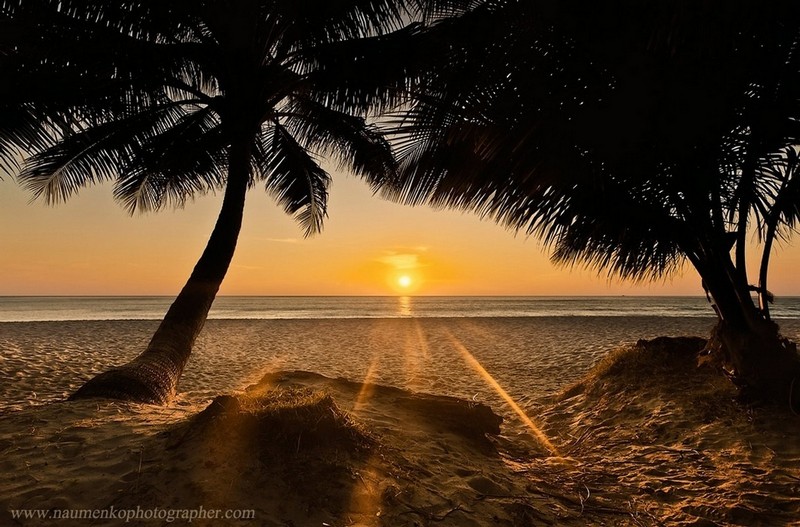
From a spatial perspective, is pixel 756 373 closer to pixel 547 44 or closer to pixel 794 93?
pixel 794 93

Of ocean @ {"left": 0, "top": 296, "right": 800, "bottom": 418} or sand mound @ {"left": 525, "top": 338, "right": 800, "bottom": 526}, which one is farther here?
ocean @ {"left": 0, "top": 296, "right": 800, "bottom": 418}

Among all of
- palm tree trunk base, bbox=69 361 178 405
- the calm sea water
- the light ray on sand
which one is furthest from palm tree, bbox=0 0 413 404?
the calm sea water

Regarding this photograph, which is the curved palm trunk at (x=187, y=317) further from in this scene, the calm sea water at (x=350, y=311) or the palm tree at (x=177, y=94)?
the calm sea water at (x=350, y=311)

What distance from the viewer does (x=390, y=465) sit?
2539 millimetres

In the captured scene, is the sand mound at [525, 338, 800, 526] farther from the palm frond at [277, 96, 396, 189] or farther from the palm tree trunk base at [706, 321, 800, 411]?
the palm frond at [277, 96, 396, 189]

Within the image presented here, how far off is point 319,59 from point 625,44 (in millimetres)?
3661

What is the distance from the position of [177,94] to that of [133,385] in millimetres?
4324

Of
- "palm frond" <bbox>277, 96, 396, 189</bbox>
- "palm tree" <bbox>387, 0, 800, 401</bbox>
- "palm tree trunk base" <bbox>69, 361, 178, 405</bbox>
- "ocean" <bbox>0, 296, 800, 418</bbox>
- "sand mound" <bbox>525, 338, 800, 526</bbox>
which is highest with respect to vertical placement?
→ "palm frond" <bbox>277, 96, 396, 189</bbox>

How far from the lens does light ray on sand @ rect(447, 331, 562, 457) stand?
13.9 ft

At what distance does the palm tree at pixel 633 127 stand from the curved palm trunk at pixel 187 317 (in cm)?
255

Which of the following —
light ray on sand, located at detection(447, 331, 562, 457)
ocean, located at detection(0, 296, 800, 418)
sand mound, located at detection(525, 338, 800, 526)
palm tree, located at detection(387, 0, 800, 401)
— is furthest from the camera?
ocean, located at detection(0, 296, 800, 418)

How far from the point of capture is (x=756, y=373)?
12.6ft

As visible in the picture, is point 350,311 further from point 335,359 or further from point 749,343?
point 749,343

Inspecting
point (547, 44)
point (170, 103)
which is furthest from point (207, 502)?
point (170, 103)
